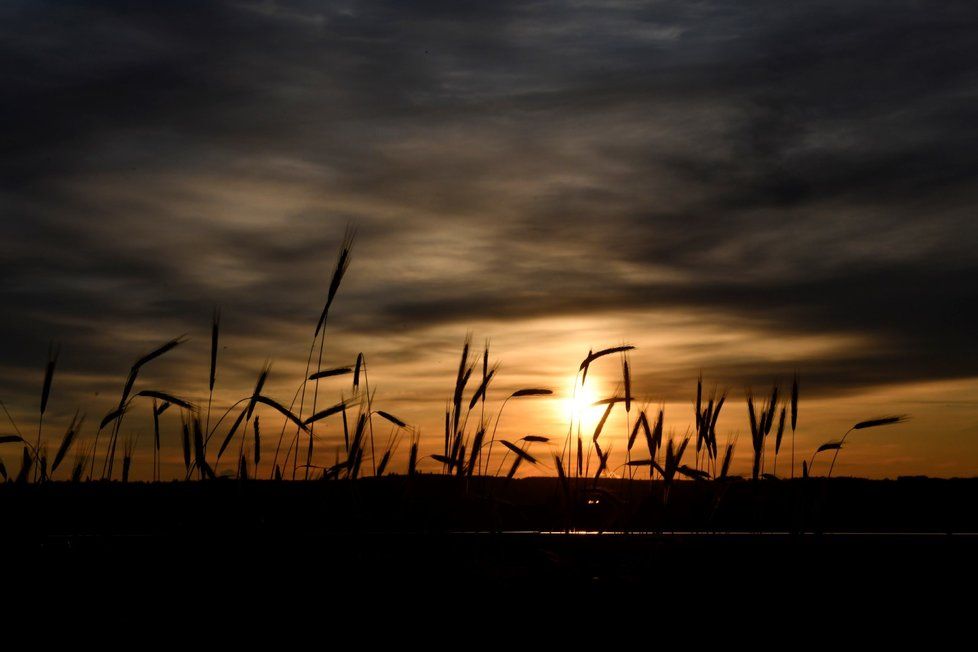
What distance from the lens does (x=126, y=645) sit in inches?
125

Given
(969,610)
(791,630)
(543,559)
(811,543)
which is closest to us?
(791,630)

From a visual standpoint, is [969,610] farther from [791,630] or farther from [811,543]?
[811,543]

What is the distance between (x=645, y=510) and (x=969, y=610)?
319 cm

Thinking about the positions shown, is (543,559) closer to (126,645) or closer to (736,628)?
(736,628)

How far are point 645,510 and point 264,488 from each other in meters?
2.81

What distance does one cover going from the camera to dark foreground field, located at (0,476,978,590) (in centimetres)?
453

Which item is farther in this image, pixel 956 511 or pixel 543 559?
pixel 956 511

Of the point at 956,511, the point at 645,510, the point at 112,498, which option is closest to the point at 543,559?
the point at 645,510

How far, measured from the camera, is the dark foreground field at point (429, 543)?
4.53 metres

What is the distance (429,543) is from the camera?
525cm

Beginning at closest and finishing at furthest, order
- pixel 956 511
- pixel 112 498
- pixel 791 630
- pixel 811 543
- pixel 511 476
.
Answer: pixel 791 630 < pixel 811 543 < pixel 511 476 < pixel 112 498 < pixel 956 511

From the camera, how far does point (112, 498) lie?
7738 mm

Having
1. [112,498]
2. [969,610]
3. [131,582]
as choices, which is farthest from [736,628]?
[112,498]

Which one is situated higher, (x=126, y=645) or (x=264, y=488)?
(x=264, y=488)
